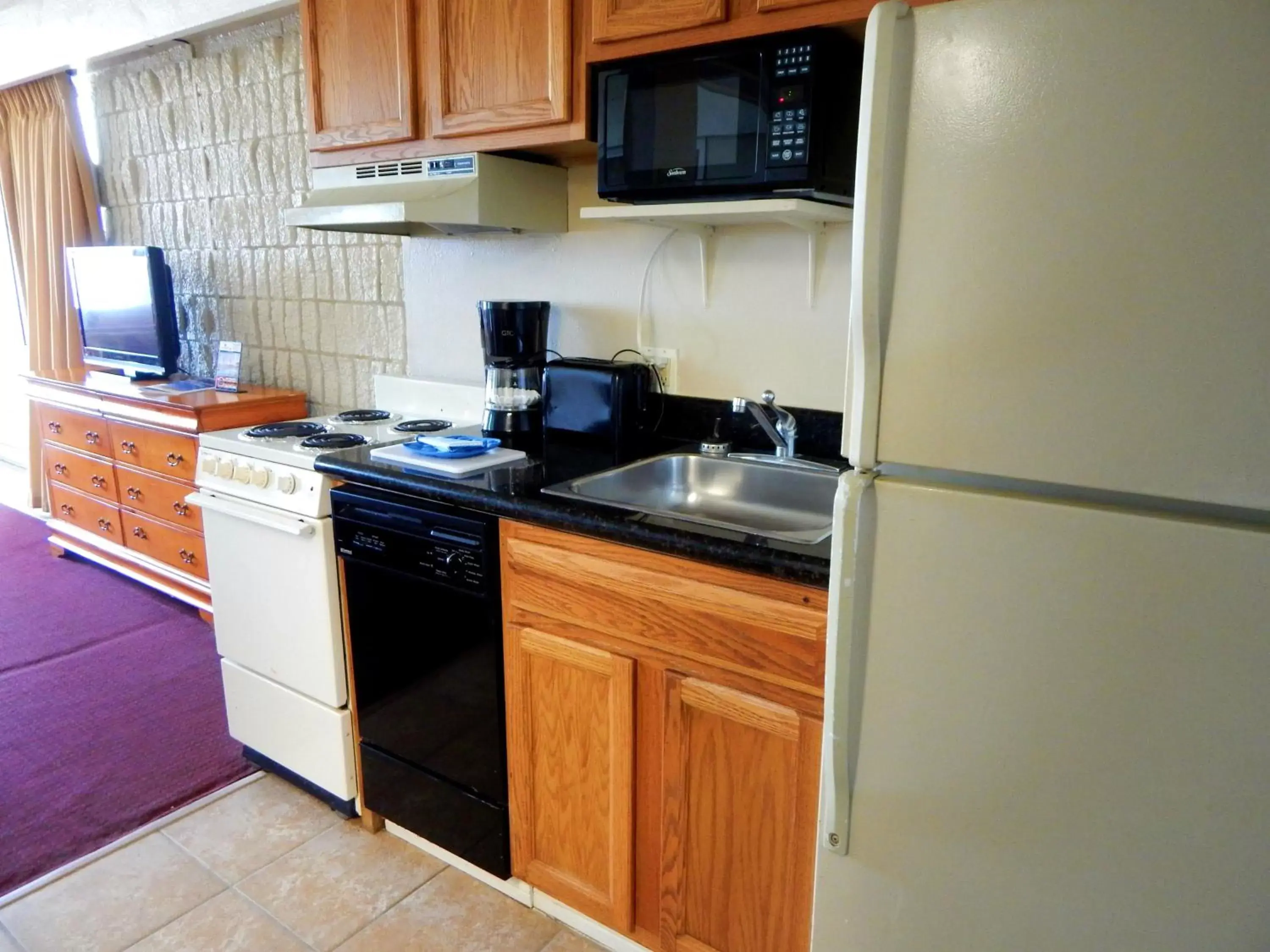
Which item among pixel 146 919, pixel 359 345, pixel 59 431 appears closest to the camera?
pixel 146 919

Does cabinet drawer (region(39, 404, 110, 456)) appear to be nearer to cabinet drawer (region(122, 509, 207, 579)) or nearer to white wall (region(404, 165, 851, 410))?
cabinet drawer (region(122, 509, 207, 579))

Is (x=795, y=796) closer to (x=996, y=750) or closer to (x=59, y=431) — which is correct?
(x=996, y=750)

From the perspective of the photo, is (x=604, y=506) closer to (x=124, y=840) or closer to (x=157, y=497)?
(x=124, y=840)

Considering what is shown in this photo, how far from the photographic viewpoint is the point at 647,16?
1633mm

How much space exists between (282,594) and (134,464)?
1.81 m

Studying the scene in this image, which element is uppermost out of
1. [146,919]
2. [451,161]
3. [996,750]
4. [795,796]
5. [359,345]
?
[451,161]

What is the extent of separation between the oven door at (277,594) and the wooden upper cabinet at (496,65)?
1.05 meters

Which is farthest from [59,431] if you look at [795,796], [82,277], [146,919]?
[795,796]

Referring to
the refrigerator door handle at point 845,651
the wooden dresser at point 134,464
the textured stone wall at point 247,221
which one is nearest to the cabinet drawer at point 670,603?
the refrigerator door handle at point 845,651

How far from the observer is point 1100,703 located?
89 centimetres

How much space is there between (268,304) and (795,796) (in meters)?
2.97

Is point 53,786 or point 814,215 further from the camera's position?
point 53,786

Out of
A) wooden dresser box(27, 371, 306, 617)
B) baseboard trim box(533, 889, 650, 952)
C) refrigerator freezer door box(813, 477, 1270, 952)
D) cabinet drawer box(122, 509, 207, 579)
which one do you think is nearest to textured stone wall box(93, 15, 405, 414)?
wooden dresser box(27, 371, 306, 617)

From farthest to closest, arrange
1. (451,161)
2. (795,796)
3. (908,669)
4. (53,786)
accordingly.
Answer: (53,786)
(451,161)
(795,796)
(908,669)
